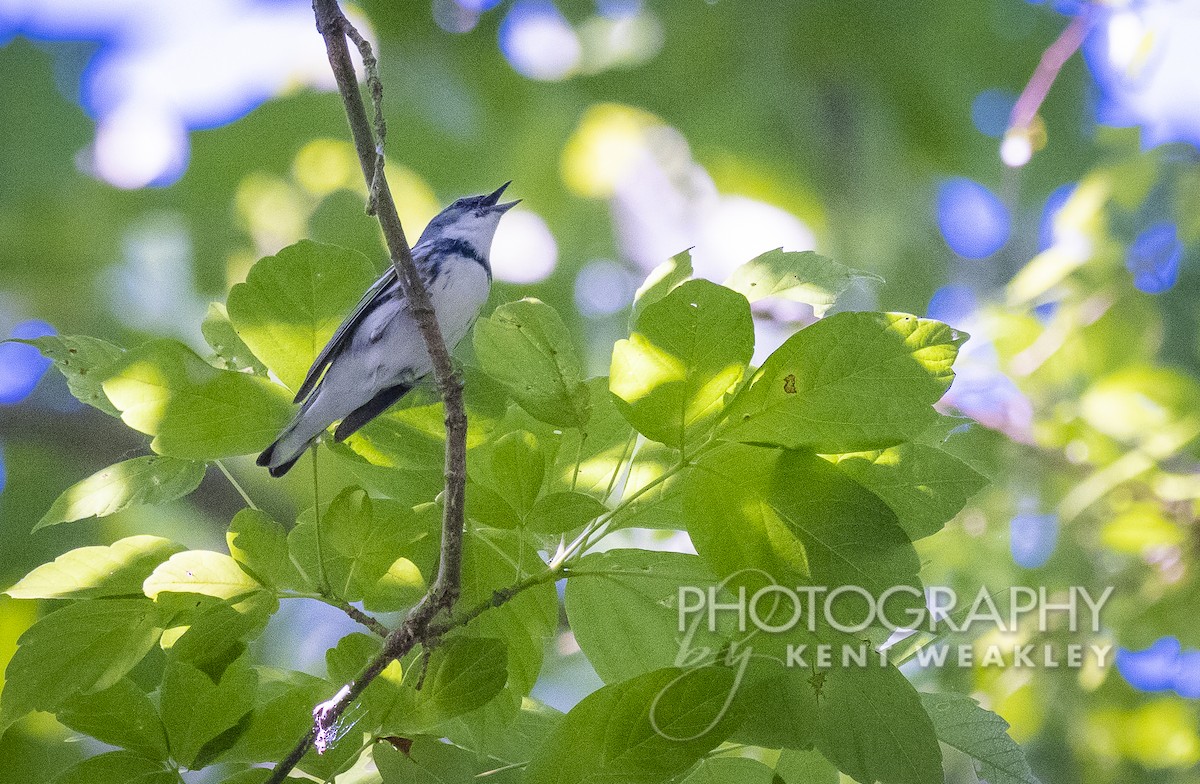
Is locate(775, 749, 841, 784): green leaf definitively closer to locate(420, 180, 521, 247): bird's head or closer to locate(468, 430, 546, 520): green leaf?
locate(468, 430, 546, 520): green leaf

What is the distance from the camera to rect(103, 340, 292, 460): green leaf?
3.59 ft

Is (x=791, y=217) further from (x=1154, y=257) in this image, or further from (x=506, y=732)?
(x=506, y=732)

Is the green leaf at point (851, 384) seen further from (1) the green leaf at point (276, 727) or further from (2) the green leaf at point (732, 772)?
(1) the green leaf at point (276, 727)

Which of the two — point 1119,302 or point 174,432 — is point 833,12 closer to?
point 1119,302

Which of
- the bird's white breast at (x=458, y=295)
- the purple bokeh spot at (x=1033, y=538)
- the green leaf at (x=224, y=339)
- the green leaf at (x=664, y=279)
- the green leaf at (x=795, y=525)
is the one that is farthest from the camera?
the purple bokeh spot at (x=1033, y=538)

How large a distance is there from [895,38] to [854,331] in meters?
4.70

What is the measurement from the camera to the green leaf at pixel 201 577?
42.4 inches

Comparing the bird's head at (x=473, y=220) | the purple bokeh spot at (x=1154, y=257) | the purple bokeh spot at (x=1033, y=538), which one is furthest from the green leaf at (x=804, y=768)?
the purple bokeh spot at (x=1154, y=257)

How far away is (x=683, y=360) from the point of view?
3.41 feet

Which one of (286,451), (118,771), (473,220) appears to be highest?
(473,220)

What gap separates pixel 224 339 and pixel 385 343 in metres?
0.51

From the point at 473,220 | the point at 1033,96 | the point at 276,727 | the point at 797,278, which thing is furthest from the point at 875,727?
the point at 1033,96

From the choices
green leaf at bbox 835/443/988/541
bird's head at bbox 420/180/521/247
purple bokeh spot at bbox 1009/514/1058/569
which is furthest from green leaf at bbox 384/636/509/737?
purple bokeh spot at bbox 1009/514/1058/569

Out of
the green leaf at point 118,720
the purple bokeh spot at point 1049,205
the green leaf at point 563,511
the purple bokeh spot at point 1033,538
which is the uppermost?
the purple bokeh spot at point 1049,205
